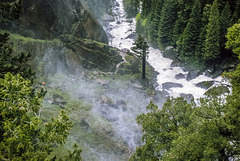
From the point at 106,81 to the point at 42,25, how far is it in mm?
16888

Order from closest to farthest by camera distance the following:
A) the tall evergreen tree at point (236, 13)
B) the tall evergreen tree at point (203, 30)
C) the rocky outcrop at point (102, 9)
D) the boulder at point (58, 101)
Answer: the boulder at point (58, 101), the tall evergreen tree at point (236, 13), the tall evergreen tree at point (203, 30), the rocky outcrop at point (102, 9)

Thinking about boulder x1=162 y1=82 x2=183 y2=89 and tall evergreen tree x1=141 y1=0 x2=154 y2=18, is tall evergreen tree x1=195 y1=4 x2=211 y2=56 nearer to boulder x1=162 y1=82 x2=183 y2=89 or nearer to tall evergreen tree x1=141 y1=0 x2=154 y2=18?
boulder x1=162 y1=82 x2=183 y2=89

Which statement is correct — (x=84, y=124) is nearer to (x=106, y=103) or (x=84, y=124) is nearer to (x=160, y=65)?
(x=106, y=103)

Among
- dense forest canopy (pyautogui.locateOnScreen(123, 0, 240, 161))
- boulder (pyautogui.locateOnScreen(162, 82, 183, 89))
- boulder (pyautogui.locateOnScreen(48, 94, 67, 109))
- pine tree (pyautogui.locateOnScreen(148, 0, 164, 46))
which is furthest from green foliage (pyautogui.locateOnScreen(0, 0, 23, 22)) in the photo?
pine tree (pyautogui.locateOnScreen(148, 0, 164, 46))

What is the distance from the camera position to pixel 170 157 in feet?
37.8

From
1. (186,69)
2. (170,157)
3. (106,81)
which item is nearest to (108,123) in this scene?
(106,81)

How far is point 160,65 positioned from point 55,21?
29.4m

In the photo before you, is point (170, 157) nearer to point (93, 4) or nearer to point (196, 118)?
point (196, 118)

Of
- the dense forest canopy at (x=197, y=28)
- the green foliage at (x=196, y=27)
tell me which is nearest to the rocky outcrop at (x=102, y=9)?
the dense forest canopy at (x=197, y=28)

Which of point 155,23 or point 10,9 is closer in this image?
point 10,9

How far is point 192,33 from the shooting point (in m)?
47.7

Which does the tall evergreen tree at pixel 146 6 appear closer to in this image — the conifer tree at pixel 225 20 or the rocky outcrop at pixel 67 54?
the rocky outcrop at pixel 67 54

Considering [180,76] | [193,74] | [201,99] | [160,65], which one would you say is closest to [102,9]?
[160,65]

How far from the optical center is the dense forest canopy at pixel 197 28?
43531mm
